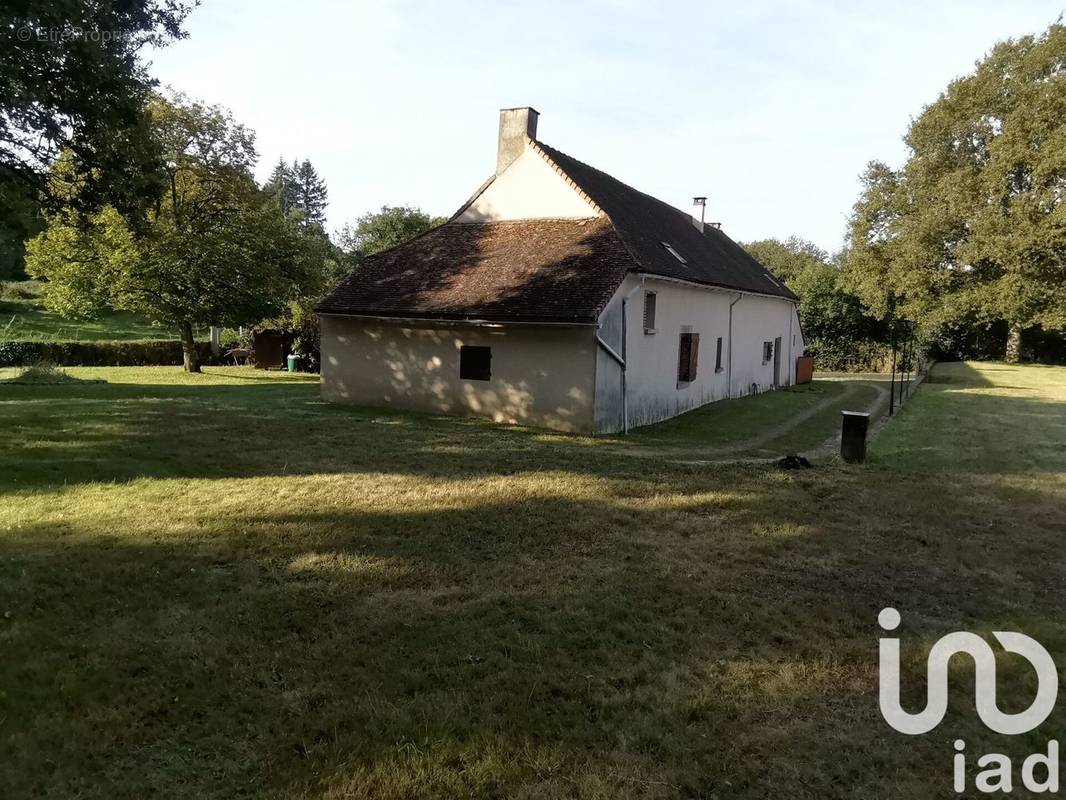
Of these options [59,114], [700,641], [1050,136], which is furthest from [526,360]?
[1050,136]

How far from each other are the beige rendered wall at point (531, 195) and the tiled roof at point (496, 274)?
0.32 meters

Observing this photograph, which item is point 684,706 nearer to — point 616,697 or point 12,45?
point 616,697

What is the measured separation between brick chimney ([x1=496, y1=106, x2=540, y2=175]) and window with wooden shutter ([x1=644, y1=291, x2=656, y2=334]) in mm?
5748

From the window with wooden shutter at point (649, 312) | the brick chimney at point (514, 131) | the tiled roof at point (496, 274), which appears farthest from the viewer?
the brick chimney at point (514, 131)

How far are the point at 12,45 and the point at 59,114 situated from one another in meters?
1.58

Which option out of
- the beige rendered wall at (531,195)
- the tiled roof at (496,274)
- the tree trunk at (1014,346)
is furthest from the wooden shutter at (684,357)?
the tree trunk at (1014,346)

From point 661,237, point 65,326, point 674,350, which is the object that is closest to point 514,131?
point 661,237

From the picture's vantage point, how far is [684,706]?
14.3ft

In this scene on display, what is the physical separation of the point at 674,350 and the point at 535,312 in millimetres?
5304

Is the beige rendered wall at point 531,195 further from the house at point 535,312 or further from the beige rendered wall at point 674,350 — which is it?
the beige rendered wall at point 674,350

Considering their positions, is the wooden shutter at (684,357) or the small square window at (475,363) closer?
the small square window at (475,363)

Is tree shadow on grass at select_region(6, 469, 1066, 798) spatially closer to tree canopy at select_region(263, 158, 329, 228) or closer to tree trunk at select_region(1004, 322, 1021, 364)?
tree trunk at select_region(1004, 322, 1021, 364)

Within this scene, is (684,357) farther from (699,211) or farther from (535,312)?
(699,211)

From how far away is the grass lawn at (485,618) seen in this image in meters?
A: 3.78
